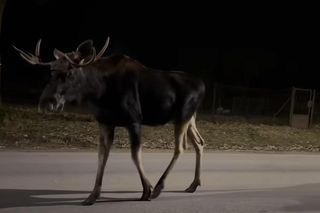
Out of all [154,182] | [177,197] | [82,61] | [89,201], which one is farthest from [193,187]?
[82,61]

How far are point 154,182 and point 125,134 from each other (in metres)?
7.51

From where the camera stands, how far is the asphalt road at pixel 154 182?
9.15m

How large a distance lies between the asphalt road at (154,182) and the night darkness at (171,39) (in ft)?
74.4

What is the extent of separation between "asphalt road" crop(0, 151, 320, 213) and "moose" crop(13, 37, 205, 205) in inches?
18.8

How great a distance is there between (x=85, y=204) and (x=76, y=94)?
1.44 meters

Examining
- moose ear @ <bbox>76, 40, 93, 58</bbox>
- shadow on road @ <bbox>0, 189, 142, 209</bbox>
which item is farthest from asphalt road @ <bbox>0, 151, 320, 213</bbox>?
moose ear @ <bbox>76, 40, 93, 58</bbox>

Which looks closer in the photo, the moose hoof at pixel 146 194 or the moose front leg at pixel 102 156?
the moose front leg at pixel 102 156

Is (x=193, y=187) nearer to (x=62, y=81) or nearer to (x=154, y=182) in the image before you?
(x=154, y=182)

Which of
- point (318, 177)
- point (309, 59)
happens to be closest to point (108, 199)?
point (318, 177)

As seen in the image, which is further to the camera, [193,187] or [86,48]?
[193,187]

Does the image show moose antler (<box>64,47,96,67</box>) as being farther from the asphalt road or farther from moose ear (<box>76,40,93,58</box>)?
the asphalt road

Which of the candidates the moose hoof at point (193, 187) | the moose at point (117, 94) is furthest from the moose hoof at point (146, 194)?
the moose hoof at point (193, 187)

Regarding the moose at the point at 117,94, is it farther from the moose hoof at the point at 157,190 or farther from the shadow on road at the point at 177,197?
the shadow on road at the point at 177,197

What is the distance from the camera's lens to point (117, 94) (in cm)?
909
